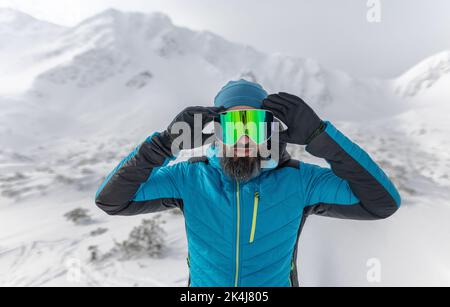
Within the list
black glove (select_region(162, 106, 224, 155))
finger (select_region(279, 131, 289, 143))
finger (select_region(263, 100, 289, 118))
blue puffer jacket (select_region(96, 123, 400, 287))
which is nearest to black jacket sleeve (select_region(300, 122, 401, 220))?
blue puffer jacket (select_region(96, 123, 400, 287))

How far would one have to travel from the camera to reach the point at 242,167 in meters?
1.55

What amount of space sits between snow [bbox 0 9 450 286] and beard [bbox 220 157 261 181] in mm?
2896

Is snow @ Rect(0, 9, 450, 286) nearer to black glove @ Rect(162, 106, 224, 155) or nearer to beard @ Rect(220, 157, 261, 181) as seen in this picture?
beard @ Rect(220, 157, 261, 181)

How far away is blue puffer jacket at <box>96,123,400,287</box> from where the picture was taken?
144cm

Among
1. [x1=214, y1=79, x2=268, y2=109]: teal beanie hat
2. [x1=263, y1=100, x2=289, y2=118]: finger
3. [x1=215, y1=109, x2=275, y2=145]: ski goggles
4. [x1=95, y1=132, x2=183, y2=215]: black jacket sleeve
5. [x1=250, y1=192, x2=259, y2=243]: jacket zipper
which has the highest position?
[x1=214, y1=79, x2=268, y2=109]: teal beanie hat

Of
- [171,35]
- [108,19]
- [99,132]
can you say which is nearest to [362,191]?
[99,132]

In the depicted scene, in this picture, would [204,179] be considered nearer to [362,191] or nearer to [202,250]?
[202,250]

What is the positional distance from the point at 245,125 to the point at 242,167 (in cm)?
26

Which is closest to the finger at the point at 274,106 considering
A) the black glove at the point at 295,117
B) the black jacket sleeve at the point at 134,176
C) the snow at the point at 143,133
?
the black glove at the point at 295,117

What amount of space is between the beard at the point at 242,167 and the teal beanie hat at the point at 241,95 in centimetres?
36

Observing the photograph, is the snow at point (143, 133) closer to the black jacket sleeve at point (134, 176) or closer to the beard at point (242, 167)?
the black jacket sleeve at point (134, 176)

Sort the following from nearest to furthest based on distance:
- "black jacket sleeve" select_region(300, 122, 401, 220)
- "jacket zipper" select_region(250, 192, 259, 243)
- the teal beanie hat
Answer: "black jacket sleeve" select_region(300, 122, 401, 220) → "jacket zipper" select_region(250, 192, 259, 243) → the teal beanie hat

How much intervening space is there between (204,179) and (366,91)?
62941 mm

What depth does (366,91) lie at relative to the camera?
54719mm
